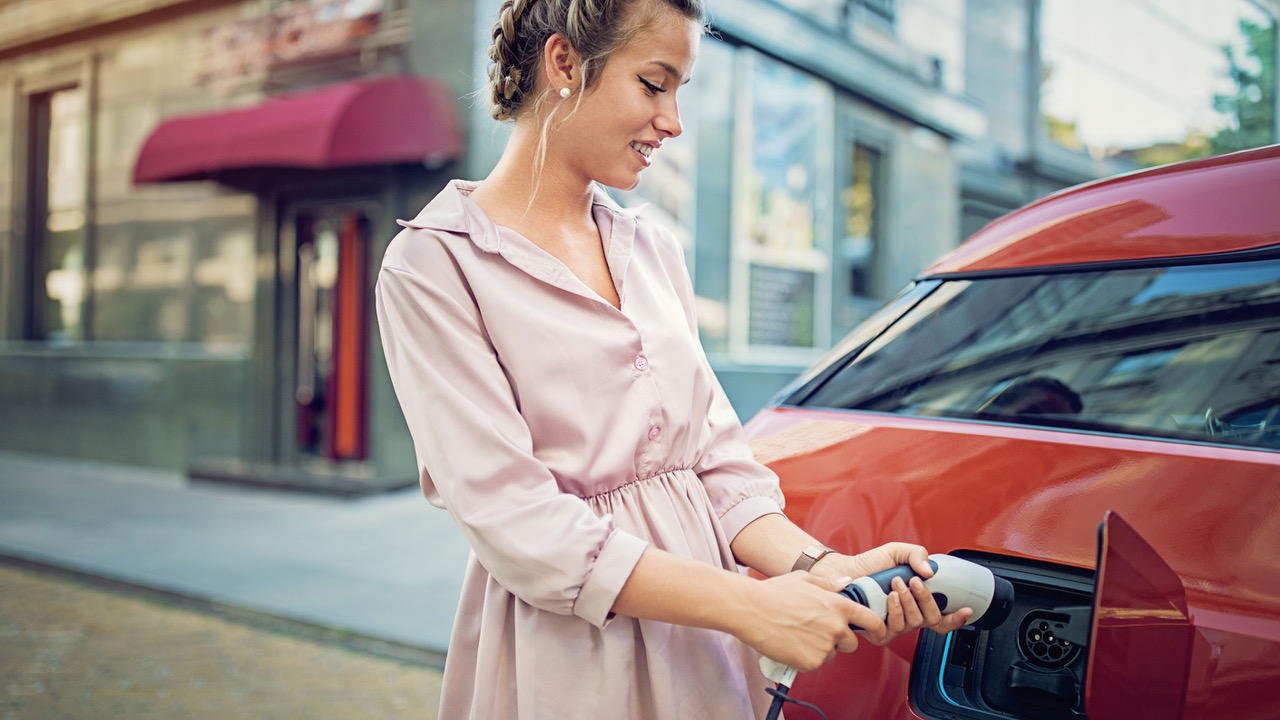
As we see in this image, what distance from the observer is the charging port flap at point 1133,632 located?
40.3 inches

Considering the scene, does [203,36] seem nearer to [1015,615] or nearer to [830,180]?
[830,180]

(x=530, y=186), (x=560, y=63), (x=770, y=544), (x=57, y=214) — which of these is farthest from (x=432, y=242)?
(x=57, y=214)

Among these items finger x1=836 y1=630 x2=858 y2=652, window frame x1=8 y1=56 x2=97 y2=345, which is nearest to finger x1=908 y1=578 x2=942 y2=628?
finger x1=836 y1=630 x2=858 y2=652

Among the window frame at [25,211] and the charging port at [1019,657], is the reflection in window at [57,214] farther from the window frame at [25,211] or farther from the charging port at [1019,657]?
the charging port at [1019,657]

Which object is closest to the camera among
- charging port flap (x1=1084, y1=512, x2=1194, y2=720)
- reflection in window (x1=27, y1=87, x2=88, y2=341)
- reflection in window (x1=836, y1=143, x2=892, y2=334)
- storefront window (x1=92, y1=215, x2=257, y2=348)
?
charging port flap (x1=1084, y1=512, x2=1194, y2=720)

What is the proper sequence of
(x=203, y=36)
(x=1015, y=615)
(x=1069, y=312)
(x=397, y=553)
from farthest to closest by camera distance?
(x=203, y=36) < (x=397, y=553) < (x=1069, y=312) < (x=1015, y=615)

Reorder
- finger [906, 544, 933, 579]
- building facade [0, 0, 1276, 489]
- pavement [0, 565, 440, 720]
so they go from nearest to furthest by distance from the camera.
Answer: finger [906, 544, 933, 579]
pavement [0, 565, 440, 720]
building facade [0, 0, 1276, 489]

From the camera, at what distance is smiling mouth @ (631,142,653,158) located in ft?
4.65

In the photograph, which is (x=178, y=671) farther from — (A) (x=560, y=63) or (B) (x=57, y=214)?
(B) (x=57, y=214)

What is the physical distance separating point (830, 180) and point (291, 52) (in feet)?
20.2

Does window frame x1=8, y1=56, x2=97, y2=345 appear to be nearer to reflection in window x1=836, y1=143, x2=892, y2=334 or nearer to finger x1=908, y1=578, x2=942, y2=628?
reflection in window x1=836, y1=143, x2=892, y2=334

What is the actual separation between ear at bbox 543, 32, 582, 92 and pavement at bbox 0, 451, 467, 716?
3.63m

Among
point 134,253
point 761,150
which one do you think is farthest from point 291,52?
point 761,150

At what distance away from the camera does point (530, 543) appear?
1.21m
